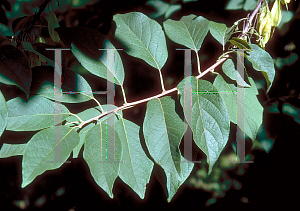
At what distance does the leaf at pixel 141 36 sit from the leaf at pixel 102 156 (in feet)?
0.71

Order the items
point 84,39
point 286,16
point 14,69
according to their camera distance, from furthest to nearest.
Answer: point 286,16 → point 84,39 → point 14,69

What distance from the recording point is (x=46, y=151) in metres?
0.42

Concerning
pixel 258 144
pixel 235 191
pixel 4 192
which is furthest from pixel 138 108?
pixel 4 192

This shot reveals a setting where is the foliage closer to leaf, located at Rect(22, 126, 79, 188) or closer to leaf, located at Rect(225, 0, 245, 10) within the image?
leaf, located at Rect(22, 126, 79, 188)

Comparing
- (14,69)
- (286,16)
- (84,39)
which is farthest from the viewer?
(286,16)

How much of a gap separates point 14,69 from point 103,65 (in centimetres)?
20

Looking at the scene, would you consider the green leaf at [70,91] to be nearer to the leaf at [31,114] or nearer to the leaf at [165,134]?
the leaf at [31,114]

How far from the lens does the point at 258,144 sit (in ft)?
3.02

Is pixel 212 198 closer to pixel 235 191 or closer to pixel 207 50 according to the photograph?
pixel 235 191

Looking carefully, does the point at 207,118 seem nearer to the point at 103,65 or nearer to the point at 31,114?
the point at 103,65

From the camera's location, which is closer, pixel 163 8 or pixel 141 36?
pixel 141 36

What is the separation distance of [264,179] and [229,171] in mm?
150

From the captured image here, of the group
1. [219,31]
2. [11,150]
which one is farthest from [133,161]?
[219,31]

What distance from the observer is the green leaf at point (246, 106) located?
0.53 metres
